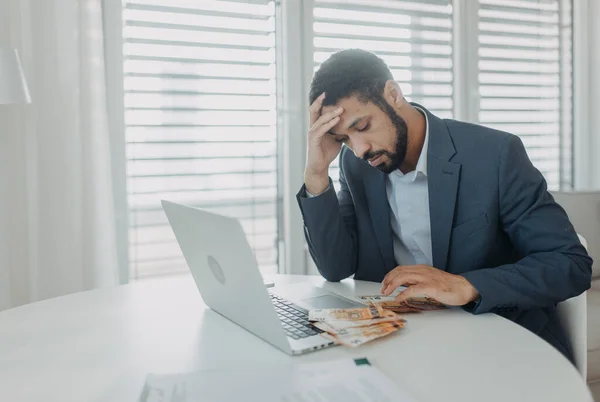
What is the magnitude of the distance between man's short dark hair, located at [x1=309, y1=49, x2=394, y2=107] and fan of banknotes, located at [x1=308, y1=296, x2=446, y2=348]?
20.0 inches

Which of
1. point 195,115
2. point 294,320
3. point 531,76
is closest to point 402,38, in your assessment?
point 531,76

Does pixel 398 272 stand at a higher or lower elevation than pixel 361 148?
lower

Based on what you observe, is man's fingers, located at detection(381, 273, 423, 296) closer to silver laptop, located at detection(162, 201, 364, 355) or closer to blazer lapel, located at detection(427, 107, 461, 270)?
silver laptop, located at detection(162, 201, 364, 355)

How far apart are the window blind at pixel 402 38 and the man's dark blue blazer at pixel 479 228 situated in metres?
1.36

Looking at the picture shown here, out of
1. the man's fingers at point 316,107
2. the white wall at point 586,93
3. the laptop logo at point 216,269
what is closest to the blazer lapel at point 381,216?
the man's fingers at point 316,107

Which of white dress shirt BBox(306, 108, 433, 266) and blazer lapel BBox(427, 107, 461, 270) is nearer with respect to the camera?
blazer lapel BBox(427, 107, 461, 270)

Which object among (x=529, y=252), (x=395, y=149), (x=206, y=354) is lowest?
(x=206, y=354)

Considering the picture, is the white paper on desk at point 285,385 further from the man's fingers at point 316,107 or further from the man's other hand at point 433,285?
the man's fingers at point 316,107

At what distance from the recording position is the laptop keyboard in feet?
3.07

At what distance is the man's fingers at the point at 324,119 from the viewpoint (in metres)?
1.35

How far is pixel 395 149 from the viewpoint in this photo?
4.62 ft

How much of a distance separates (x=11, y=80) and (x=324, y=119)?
1.14 meters

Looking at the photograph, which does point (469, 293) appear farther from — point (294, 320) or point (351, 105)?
point (351, 105)

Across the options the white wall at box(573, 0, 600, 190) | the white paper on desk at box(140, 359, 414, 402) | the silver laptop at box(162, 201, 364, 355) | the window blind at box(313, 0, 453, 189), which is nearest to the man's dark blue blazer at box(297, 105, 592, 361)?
the silver laptop at box(162, 201, 364, 355)
